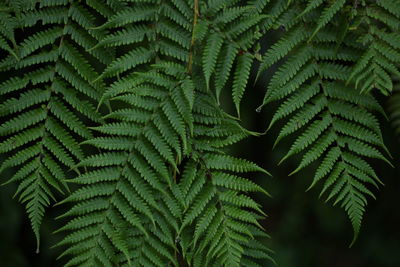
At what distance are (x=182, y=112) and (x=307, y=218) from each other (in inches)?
96.0

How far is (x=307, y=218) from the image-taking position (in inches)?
147

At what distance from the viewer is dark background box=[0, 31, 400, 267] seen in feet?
10.4

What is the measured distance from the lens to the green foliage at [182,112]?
1.72 meters

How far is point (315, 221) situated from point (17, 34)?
2.98 metres

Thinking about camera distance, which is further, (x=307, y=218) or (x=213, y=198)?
(x=307, y=218)

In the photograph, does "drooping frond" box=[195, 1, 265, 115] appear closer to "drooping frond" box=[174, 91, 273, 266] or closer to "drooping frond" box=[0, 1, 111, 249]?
"drooping frond" box=[174, 91, 273, 266]

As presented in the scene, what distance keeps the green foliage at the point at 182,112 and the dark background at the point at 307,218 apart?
4.07ft

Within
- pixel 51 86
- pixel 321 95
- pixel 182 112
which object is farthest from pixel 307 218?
pixel 51 86

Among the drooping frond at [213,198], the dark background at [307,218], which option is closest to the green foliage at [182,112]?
the drooping frond at [213,198]

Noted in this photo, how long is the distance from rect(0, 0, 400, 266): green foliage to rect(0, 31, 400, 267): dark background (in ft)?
4.07

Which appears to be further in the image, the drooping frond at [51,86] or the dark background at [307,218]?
the dark background at [307,218]

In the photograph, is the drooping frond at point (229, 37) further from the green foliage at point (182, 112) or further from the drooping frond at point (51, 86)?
the drooping frond at point (51, 86)

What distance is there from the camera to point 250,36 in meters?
1.80

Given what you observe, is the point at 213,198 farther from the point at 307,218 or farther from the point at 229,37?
the point at 307,218
